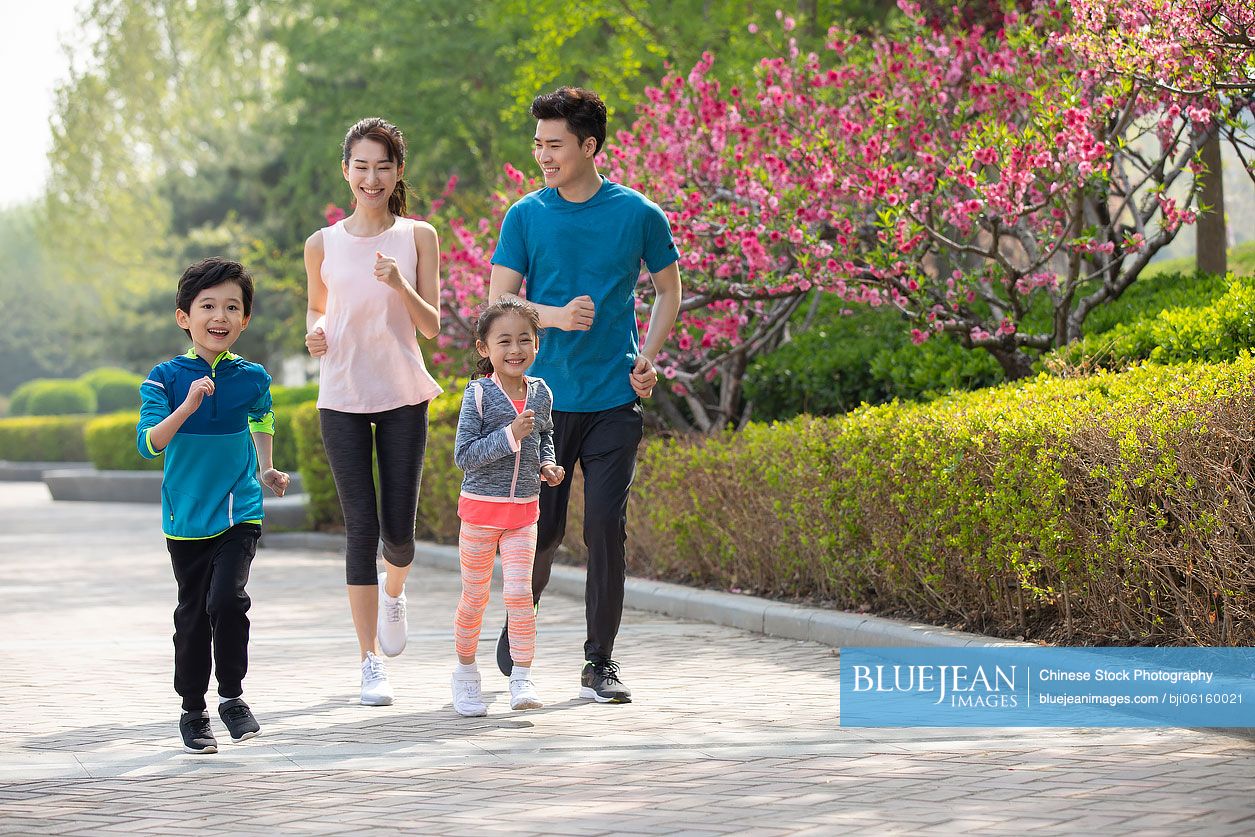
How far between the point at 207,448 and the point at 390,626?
1.41m

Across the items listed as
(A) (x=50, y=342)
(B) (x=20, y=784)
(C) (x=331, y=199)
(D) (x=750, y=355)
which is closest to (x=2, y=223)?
(A) (x=50, y=342)

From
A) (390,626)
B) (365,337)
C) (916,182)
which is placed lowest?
(390,626)

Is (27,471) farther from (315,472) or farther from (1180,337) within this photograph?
(1180,337)

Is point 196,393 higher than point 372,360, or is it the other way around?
point 372,360

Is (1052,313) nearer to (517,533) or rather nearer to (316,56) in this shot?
(517,533)

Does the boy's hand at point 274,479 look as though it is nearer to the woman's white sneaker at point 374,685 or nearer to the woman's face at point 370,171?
the woman's white sneaker at point 374,685

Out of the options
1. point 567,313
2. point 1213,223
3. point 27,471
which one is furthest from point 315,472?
point 27,471

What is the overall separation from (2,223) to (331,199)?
83.9 metres

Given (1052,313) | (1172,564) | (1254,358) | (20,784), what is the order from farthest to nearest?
(1052,313)
(1254,358)
(1172,564)
(20,784)

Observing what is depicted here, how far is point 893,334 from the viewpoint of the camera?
1224cm

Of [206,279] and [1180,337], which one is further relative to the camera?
[1180,337]

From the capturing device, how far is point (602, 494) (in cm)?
644

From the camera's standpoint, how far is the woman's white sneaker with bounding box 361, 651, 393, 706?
6461 mm

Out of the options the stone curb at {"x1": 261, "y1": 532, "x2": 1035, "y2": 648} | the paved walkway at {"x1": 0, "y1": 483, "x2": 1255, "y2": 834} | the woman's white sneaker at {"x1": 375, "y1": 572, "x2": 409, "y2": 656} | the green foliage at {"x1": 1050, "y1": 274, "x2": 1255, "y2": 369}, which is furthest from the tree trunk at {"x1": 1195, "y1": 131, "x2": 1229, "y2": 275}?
the woman's white sneaker at {"x1": 375, "y1": 572, "x2": 409, "y2": 656}
